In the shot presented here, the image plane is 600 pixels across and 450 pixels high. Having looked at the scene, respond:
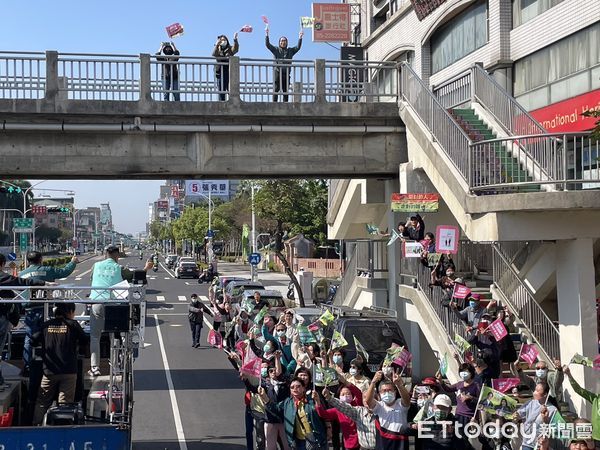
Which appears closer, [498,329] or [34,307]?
[34,307]

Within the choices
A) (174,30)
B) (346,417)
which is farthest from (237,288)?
(346,417)

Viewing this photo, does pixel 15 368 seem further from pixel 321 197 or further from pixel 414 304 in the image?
pixel 321 197

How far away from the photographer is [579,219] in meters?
11.9

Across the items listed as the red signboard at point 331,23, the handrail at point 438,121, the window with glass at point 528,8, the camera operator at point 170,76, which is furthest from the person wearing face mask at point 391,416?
the red signboard at point 331,23

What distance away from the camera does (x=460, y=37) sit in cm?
2125

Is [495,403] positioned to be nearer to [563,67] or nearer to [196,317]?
[563,67]

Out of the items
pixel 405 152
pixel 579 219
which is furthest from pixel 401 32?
pixel 579 219

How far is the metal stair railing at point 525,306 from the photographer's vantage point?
12.7 metres

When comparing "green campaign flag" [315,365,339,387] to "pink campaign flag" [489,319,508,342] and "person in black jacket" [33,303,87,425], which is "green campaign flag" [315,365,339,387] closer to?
"pink campaign flag" [489,319,508,342]

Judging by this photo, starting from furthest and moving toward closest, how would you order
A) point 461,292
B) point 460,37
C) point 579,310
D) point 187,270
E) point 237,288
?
point 187,270, point 237,288, point 460,37, point 461,292, point 579,310

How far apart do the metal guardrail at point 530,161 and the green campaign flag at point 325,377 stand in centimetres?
406

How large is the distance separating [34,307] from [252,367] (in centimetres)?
308

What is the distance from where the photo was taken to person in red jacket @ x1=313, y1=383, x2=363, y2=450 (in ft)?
30.2

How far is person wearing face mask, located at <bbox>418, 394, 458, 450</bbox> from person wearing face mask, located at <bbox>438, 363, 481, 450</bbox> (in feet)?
1.40
